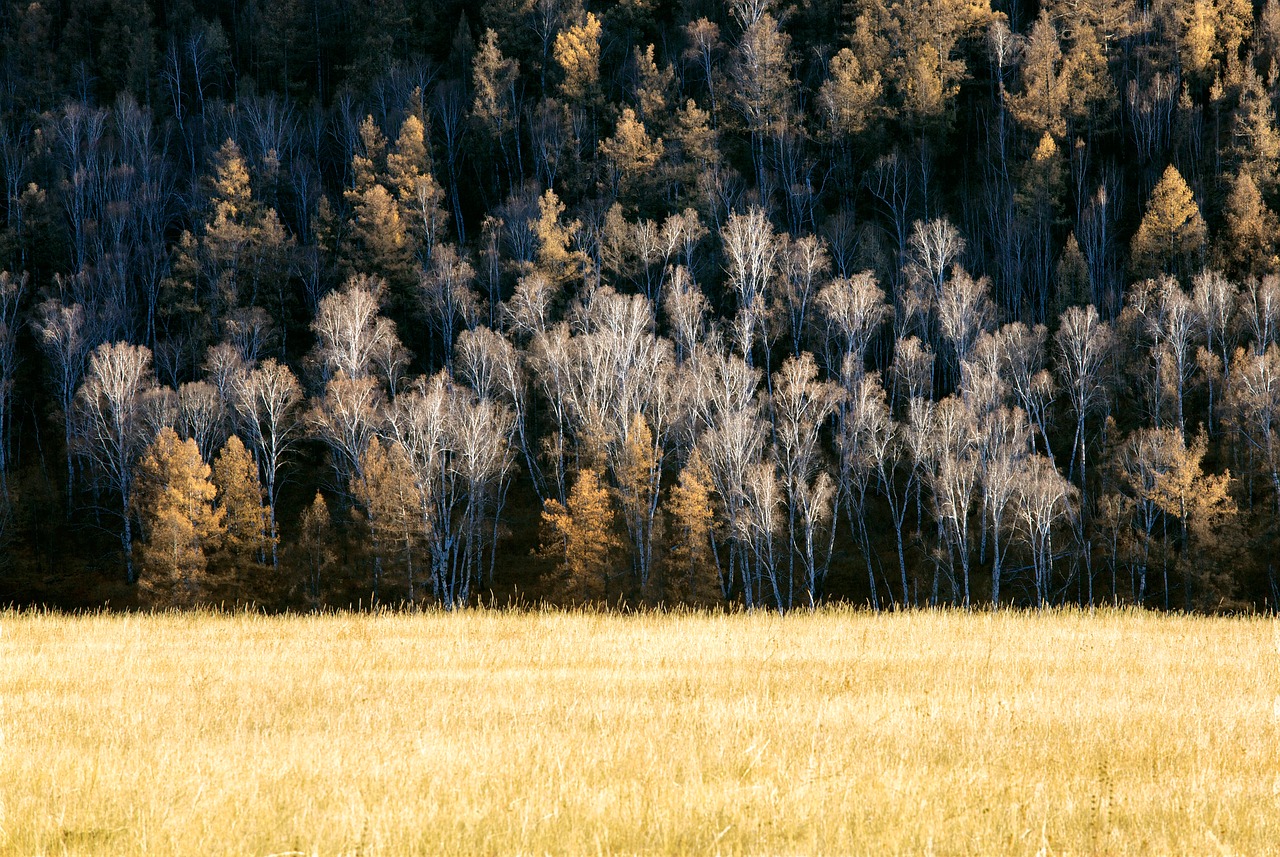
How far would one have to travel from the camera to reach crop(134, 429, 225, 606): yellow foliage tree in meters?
55.1

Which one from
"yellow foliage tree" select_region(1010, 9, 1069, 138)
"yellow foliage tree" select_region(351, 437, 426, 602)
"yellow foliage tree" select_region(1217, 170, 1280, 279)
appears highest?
"yellow foliage tree" select_region(1010, 9, 1069, 138)

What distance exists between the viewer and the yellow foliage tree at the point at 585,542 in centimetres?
5550

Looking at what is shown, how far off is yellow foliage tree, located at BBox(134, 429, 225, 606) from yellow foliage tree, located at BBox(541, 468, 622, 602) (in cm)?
1664

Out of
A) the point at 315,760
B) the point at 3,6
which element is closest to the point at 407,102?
the point at 3,6

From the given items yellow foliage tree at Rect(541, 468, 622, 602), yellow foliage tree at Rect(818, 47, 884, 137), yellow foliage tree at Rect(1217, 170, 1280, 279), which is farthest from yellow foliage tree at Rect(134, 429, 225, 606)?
yellow foliage tree at Rect(1217, 170, 1280, 279)

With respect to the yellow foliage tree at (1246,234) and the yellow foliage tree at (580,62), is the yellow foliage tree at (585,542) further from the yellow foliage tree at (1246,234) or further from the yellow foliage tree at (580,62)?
the yellow foliage tree at (580,62)

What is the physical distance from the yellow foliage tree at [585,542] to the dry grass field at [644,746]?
3700 centimetres

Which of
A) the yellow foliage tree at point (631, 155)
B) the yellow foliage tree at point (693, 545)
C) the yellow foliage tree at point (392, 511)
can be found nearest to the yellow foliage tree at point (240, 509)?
the yellow foliage tree at point (392, 511)

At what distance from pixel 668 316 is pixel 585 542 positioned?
27614 mm

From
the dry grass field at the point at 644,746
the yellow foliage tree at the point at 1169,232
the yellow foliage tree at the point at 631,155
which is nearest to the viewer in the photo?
the dry grass field at the point at 644,746

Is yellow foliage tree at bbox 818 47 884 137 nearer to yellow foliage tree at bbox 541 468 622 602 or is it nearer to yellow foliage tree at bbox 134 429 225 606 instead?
yellow foliage tree at bbox 541 468 622 602

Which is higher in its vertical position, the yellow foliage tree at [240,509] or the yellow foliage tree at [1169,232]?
the yellow foliage tree at [1169,232]

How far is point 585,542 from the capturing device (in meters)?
56.3

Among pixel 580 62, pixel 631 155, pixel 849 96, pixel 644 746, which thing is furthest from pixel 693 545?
pixel 580 62
